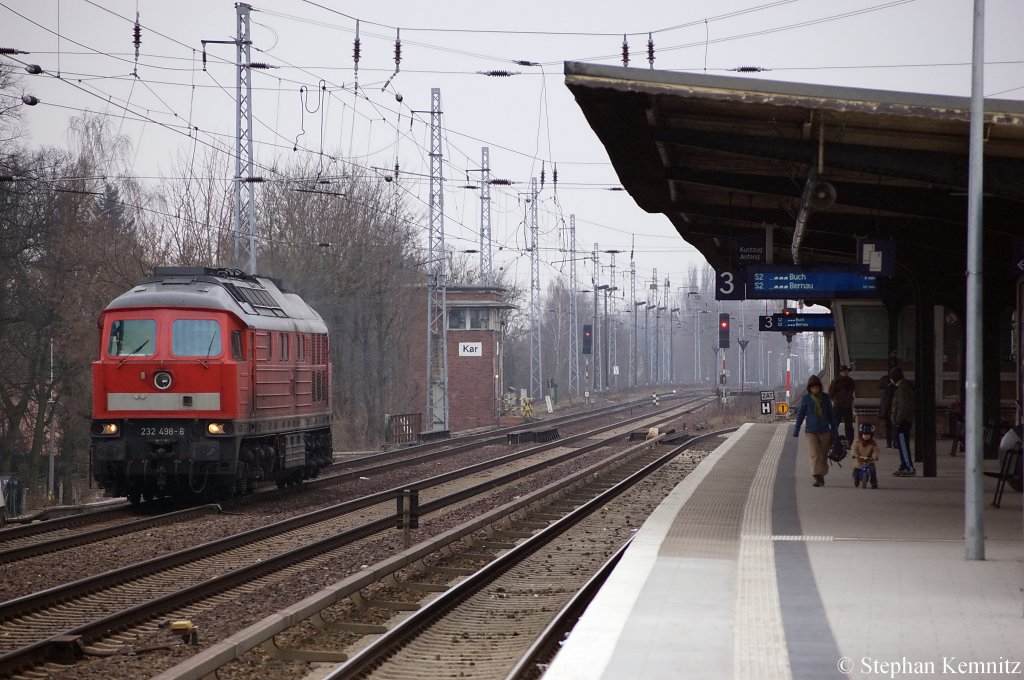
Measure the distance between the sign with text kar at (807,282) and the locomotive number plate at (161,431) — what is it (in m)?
8.92

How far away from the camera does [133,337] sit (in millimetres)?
18594

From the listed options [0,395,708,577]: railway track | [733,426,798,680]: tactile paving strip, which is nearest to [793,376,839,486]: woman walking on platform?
[733,426,798,680]: tactile paving strip

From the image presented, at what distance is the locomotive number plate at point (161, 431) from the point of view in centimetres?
1814

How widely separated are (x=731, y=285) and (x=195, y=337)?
9.06 metres

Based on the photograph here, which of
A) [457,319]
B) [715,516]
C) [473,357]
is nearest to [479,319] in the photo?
[457,319]

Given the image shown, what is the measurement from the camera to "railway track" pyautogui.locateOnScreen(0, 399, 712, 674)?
9.41m

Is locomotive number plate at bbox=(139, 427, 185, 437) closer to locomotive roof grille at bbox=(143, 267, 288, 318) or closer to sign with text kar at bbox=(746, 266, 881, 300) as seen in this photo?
locomotive roof grille at bbox=(143, 267, 288, 318)

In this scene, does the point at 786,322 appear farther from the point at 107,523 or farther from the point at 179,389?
the point at 107,523

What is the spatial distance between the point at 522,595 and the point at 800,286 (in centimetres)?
868

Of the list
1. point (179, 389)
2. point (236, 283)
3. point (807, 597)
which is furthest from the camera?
point (236, 283)

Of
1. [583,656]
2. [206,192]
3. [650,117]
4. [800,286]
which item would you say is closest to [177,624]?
[583,656]

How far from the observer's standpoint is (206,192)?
41531 millimetres

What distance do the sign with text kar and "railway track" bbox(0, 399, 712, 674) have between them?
6766 millimetres

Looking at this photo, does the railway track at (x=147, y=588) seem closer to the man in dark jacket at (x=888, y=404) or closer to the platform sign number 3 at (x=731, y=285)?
the platform sign number 3 at (x=731, y=285)
